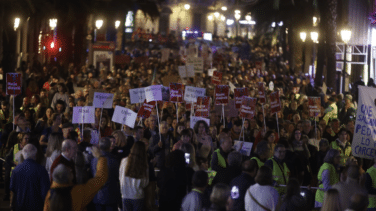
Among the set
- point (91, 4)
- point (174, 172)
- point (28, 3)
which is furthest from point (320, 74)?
point (174, 172)

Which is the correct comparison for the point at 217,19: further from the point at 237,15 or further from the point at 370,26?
the point at 370,26

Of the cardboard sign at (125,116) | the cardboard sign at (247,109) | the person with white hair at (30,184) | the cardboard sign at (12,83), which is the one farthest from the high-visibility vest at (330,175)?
the cardboard sign at (12,83)

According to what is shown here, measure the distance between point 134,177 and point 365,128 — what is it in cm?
507

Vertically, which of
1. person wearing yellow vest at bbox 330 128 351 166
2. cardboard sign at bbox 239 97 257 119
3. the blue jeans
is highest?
cardboard sign at bbox 239 97 257 119

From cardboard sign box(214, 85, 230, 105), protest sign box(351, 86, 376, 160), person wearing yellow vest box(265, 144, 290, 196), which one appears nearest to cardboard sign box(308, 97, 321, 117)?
cardboard sign box(214, 85, 230, 105)

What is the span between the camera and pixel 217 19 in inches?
5172

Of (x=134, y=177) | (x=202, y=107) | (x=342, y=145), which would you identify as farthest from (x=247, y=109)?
(x=134, y=177)

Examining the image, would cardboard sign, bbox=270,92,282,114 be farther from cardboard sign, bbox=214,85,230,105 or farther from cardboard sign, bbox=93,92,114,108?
cardboard sign, bbox=93,92,114,108

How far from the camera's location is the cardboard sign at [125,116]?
12.9 m

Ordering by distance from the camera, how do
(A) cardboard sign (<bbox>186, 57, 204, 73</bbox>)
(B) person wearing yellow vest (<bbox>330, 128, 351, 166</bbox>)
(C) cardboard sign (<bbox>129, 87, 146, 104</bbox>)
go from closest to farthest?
(B) person wearing yellow vest (<bbox>330, 128, 351, 166</bbox>) → (C) cardboard sign (<bbox>129, 87, 146, 104</bbox>) → (A) cardboard sign (<bbox>186, 57, 204, 73</bbox>)

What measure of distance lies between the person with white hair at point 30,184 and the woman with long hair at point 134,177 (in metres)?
1.03

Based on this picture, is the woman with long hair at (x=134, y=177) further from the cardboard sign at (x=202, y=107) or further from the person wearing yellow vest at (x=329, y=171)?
the cardboard sign at (x=202, y=107)

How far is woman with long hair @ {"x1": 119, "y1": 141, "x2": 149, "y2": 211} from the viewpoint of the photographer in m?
8.29

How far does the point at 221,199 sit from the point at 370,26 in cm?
2738
